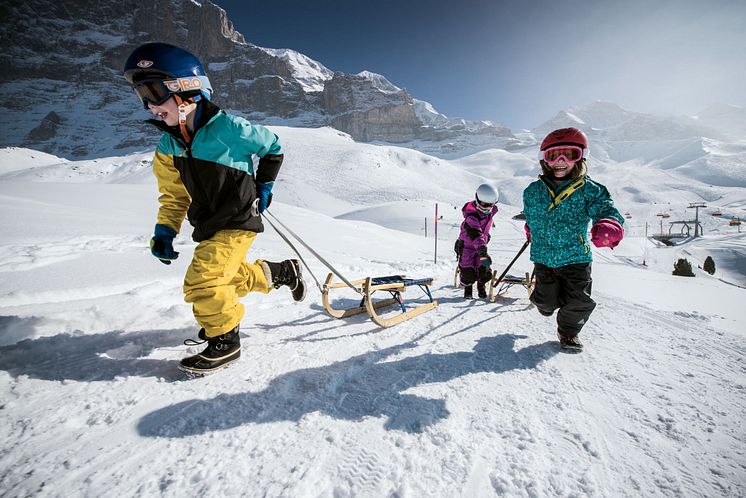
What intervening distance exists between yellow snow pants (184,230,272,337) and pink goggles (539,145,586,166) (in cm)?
274

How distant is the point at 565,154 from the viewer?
9.39 feet

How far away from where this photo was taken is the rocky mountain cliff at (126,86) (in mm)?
Result: 133125

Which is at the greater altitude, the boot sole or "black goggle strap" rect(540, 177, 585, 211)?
"black goggle strap" rect(540, 177, 585, 211)

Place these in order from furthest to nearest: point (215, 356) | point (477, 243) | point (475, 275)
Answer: point (477, 243)
point (475, 275)
point (215, 356)

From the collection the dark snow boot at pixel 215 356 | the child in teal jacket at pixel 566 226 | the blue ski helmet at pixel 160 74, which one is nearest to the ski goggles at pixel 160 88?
the blue ski helmet at pixel 160 74

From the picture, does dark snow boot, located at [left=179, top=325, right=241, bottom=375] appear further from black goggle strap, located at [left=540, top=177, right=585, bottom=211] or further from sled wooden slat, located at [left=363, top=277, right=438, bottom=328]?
black goggle strap, located at [left=540, top=177, right=585, bottom=211]

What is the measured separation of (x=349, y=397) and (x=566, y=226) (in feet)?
7.74

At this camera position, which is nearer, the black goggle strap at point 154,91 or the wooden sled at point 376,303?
the black goggle strap at point 154,91

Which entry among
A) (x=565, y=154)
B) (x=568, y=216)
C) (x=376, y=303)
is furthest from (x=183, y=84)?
(x=568, y=216)

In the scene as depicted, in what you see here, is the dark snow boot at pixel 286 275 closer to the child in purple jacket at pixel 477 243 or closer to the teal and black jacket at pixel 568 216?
the teal and black jacket at pixel 568 216

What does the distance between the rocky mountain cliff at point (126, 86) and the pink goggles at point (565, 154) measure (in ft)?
498

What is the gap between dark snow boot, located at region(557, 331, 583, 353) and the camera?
2650mm

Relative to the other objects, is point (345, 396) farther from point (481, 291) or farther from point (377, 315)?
point (481, 291)

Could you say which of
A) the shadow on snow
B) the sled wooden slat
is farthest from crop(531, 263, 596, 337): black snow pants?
the sled wooden slat
